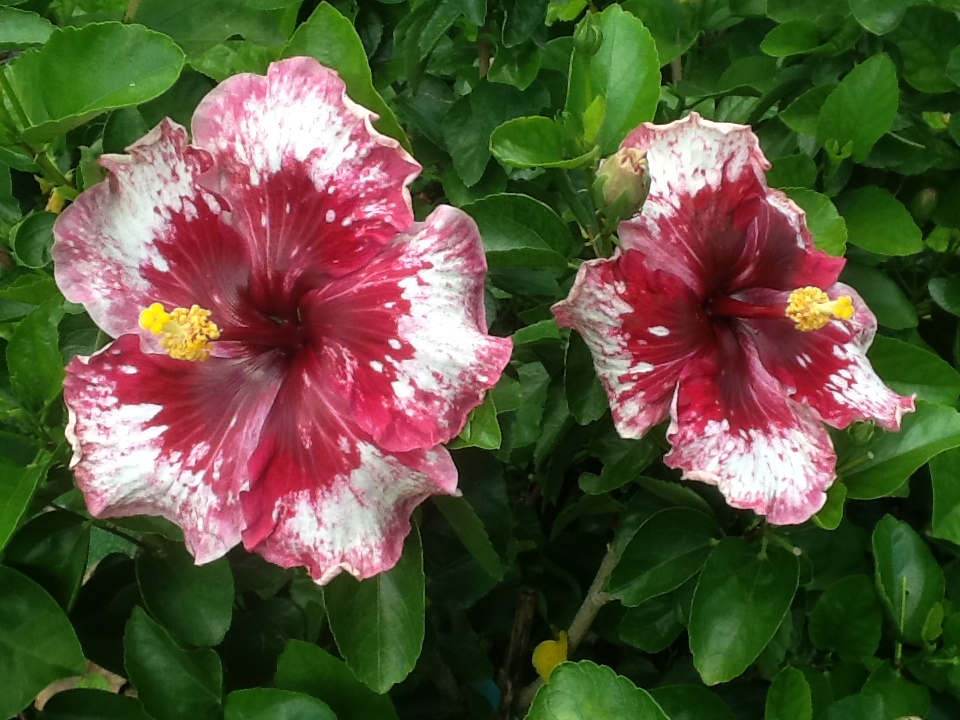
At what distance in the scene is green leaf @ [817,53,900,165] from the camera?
3.16ft

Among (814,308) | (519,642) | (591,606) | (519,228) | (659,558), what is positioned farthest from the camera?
(519,642)

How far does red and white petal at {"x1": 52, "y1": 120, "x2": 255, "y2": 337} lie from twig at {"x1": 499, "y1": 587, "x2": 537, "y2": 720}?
89 centimetres

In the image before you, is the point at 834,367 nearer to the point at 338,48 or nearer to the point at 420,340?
the point at 420,340

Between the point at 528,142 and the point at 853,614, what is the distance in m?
0.75

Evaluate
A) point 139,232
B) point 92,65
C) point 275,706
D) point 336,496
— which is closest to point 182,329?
point 139,232

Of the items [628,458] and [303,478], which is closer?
[303,478]

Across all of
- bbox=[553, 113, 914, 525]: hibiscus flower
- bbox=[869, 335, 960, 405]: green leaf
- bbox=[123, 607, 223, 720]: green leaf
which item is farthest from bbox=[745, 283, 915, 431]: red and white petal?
Answer: bbox=[123, 607, 223, 720]: green leaf

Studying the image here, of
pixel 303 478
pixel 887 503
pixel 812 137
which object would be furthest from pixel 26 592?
pixel 887 503

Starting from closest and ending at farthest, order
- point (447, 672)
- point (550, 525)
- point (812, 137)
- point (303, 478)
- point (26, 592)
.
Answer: point (303, 478), point (26, 592), point (812, 137), point (447, 672), point (550, 525)

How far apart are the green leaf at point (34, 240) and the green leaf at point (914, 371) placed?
0.95 m

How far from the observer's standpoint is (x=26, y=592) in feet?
2.87

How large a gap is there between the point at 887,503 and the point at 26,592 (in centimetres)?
130

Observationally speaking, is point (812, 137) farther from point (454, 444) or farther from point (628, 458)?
point (454, 444)

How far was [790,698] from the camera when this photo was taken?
0.92 m
